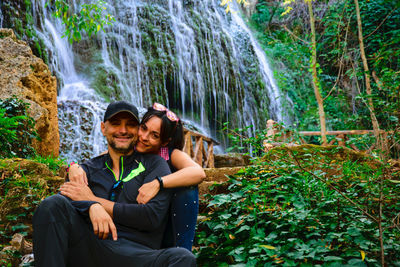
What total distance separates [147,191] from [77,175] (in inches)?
17.8

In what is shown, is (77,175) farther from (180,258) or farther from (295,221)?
(295,221)

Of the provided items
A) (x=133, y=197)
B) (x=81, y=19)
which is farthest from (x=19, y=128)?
(x=133, y=197)

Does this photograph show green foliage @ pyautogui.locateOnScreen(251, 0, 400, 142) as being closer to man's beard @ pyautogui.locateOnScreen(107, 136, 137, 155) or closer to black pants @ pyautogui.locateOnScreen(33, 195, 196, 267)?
man's beard @ pyautogui.locateOnScreen(107, 136, 137, 155)

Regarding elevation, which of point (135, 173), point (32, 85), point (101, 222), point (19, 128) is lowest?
point (101, 222)

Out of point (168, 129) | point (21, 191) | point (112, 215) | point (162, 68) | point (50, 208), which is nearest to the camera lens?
point (50, 208)

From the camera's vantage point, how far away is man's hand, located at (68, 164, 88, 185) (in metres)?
2.04

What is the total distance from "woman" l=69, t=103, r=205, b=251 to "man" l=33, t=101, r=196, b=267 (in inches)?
2.4

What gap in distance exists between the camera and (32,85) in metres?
5.64

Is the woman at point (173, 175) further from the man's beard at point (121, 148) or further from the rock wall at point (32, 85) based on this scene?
the rock wall at point (32, 85)

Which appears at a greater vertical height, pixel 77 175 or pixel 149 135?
pixel 149 135

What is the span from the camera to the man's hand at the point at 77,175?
2043 mm

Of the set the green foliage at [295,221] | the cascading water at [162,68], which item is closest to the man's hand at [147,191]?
the green foliage at [295,221]

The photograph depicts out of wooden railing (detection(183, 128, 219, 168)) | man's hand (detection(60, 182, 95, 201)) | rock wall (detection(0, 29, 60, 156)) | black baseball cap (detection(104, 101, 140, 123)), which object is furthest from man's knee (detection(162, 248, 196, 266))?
wooden railing (detection(183, 128, 219, 168))

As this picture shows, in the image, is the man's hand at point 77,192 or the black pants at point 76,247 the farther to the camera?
the man's hand at point 77,192
